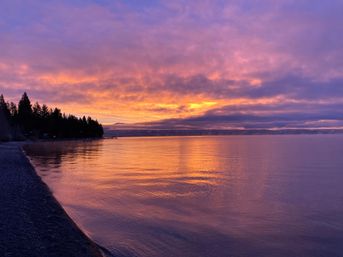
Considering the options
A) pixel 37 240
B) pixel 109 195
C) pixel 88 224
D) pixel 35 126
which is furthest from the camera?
pixel 35 126

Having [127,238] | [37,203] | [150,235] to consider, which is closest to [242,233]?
[150,235]

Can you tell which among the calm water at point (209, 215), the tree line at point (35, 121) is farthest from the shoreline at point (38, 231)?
the tree line at point (35, 121)

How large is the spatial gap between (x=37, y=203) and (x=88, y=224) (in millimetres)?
2862

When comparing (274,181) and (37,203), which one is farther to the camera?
(274,181)

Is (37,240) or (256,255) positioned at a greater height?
(37,240)

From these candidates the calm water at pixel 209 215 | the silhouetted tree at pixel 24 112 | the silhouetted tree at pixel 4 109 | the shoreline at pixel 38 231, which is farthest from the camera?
the silhouetted tree at pixel 24 112

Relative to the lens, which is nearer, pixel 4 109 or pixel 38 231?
pixel 38 231

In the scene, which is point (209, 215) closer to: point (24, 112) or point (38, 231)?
point (38, 231)

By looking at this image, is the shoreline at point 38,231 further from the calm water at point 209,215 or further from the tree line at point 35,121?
the tree line at point 35,121

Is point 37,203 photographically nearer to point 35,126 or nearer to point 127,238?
point 127,238

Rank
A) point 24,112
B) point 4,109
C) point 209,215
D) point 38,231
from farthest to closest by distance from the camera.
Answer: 1. point 24,112
2. point 4,109
3. point 209,215
4. point 38,231

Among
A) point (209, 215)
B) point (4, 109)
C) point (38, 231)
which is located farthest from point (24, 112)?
point (38, 231)

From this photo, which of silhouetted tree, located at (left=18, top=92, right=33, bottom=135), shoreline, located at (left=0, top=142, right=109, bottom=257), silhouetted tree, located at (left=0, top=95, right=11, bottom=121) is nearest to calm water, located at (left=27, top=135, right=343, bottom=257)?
shoreline, located at (left=0, top=142, right=109, bottom=257)

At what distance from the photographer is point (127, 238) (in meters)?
14.5
